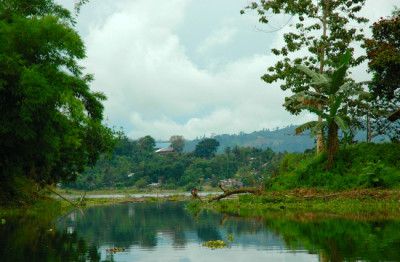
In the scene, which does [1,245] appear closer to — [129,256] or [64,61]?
[129,256]

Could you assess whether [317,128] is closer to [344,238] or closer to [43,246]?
[344,238]

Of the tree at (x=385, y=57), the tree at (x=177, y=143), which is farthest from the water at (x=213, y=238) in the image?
the tree at (x=177, y=143)

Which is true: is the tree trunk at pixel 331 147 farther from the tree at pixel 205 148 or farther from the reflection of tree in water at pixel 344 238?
the tree at pixel 205 148

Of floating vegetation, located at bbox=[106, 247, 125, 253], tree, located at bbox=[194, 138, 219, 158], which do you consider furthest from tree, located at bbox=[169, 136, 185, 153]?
floating vegetation, located at bbox=[106, 247, 125, 253]

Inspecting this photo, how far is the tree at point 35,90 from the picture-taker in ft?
54.7

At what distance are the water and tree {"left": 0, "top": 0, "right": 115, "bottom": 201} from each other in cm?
430

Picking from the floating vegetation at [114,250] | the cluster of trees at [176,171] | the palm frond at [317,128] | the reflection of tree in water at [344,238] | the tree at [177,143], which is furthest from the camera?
the tree at [177,143]

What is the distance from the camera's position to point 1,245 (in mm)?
10969

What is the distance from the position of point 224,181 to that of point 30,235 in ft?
237

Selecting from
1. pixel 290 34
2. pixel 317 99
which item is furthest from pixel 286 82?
pixel 317 99

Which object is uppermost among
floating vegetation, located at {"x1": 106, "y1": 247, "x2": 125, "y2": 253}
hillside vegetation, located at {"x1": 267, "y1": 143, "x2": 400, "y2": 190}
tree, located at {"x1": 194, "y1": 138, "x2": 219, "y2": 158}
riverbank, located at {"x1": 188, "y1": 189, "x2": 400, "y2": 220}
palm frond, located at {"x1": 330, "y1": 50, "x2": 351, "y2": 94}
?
tree, located at {"x1": 194, "y1": 138, "x2": 219, "y2": 158}

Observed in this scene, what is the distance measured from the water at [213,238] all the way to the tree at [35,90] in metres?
4.30

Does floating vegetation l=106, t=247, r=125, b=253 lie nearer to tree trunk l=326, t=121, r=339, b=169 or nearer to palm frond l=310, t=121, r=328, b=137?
palm frond l=310, t=121, r=328, b=137

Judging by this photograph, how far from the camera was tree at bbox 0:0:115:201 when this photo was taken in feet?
54.7
